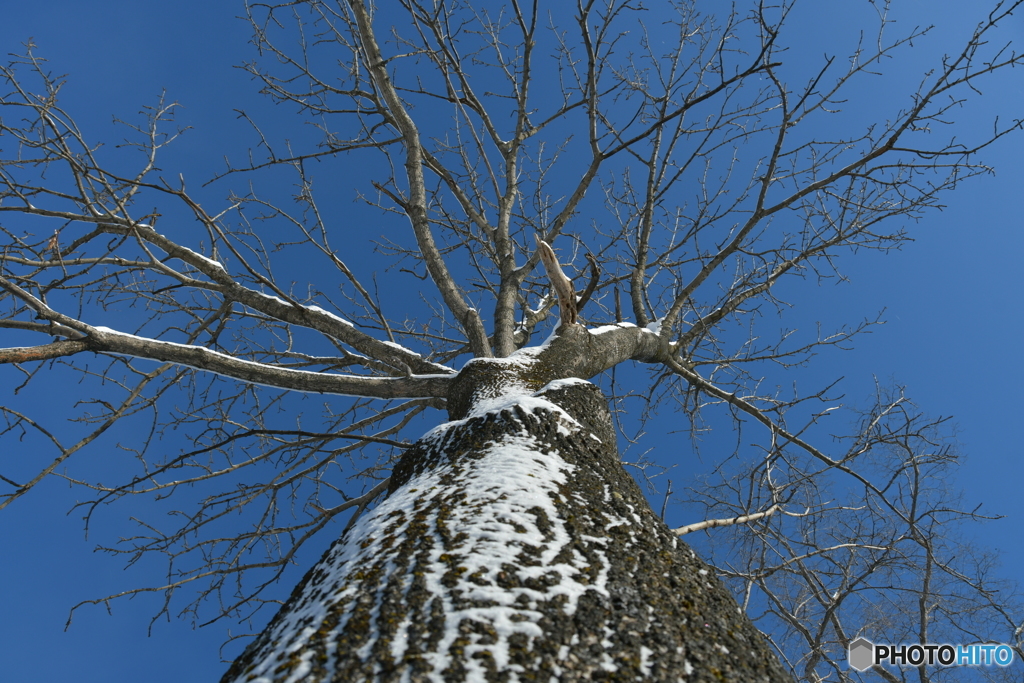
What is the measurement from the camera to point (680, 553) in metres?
1.27

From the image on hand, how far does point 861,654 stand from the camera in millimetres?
2996

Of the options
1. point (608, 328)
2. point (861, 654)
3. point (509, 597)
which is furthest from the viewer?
point (608, 328)

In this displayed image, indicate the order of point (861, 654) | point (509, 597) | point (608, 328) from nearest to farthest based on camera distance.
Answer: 1. point (509, 597)
2. point (861, 654)
3. point (608, 328)

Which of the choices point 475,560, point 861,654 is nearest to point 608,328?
point 861,654

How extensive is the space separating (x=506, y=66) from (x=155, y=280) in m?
3.12

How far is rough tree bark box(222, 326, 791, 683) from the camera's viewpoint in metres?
0.83

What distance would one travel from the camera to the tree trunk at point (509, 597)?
833 millimetres

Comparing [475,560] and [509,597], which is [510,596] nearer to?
[509,597]

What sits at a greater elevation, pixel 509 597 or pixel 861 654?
pixel 861 654

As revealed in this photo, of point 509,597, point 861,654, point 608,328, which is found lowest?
point 509,597

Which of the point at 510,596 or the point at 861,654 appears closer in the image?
the point at 510,596

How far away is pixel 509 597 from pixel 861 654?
3.06 metres

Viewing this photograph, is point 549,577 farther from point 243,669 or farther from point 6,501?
point 6,501

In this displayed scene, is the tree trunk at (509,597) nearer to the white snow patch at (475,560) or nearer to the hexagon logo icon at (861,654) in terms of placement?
the white snow patch at (475,560)
